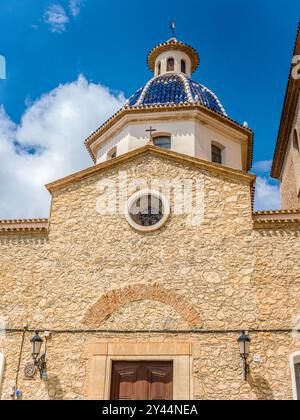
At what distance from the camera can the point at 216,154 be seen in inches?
601

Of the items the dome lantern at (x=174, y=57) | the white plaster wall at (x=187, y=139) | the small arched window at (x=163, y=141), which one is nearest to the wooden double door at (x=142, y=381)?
the white plaster wall at (x=187, y=139)

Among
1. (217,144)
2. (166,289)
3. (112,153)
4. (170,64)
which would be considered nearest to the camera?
(166,289)

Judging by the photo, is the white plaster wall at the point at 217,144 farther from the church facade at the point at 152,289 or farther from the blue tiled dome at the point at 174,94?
the church facade at the point at 152,289

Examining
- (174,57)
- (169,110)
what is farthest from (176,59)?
(169,110)

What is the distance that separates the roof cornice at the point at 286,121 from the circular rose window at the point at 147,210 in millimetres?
5597

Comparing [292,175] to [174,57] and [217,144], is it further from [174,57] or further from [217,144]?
[174,57]

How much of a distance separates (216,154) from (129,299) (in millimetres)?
6753

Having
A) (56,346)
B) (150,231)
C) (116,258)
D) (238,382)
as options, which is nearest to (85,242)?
(116,258)

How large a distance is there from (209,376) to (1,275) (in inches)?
214

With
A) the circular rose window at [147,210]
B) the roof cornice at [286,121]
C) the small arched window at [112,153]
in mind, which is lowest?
the circular rose window at [147,210]

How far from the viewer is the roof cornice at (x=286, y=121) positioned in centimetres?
1345

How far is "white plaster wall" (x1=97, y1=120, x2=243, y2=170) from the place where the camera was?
1461 cm

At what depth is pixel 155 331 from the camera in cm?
1006

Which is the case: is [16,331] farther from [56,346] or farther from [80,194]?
[80,194]
